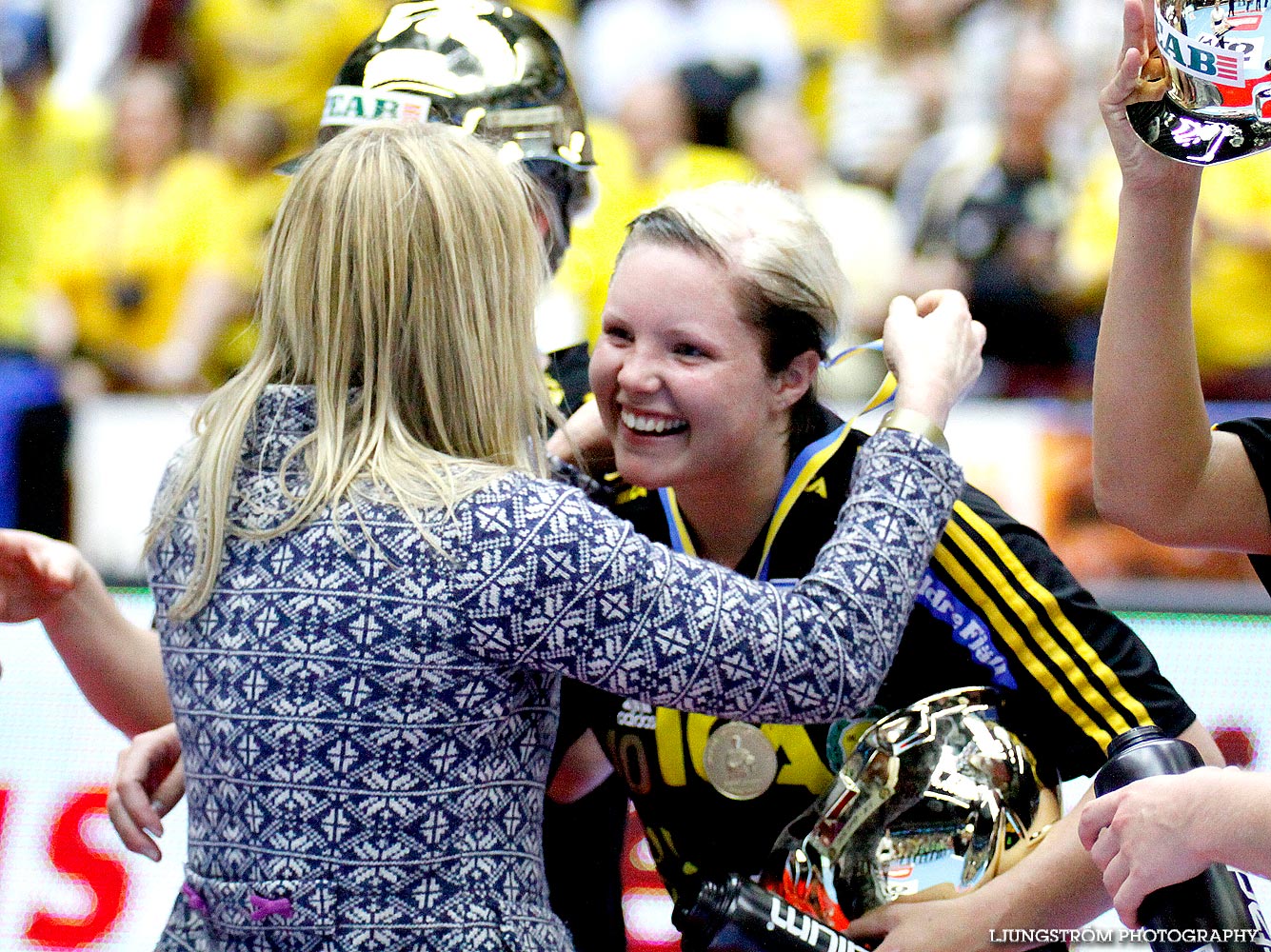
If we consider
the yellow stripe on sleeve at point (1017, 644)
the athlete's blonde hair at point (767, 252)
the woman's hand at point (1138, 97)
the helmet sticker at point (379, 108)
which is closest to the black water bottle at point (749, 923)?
the yellow stripe on sleeve at point (1017, 644)

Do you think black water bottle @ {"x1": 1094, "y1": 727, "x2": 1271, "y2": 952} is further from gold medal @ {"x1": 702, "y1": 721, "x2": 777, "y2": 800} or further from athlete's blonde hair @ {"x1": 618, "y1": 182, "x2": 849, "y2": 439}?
athlete's blonde hair @ {"x1": 618, "y1": 182, "x2": 849, "y2": 439}

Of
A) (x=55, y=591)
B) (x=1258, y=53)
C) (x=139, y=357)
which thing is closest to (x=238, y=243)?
(x=139, y=357)

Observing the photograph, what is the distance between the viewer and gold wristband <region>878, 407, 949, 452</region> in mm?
1618

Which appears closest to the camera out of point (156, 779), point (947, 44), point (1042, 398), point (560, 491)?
point (560, 491)

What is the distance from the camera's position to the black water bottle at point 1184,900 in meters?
1.24

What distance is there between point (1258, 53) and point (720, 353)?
0.73m

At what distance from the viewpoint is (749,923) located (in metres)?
1.44

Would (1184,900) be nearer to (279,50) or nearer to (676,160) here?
(676,160)

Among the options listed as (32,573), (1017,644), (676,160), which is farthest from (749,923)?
(676,160)

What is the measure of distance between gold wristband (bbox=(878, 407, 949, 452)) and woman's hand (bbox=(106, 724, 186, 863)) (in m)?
0.95

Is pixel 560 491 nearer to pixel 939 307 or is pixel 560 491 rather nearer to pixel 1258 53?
pixel 939 307

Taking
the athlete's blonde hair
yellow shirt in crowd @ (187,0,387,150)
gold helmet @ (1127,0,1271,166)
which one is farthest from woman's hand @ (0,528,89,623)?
yellow shirt in crowd @ (187,0,387,150)

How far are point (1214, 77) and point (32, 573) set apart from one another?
1394 millimetres

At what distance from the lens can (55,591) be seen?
1877 mm
